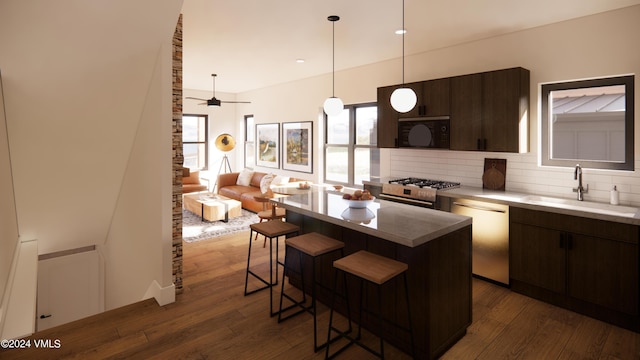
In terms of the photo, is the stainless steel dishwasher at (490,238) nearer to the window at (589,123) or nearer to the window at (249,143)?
the window at (589,123)

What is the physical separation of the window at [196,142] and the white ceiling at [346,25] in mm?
3645

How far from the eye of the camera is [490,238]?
367cm

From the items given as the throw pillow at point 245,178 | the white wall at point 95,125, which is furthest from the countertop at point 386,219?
the throw pillow at point 245,178

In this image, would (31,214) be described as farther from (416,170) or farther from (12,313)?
(416,170)

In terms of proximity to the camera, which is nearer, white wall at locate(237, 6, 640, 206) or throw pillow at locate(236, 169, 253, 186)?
white wall at locate(237, 6, 640, 206)

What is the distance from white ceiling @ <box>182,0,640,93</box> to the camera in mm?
3205

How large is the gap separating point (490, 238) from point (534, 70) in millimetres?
1890

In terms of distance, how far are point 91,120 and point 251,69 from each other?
316 cm

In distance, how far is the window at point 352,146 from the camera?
580 cm

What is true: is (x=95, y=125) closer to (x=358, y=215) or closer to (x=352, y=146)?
(x=358, y=215)

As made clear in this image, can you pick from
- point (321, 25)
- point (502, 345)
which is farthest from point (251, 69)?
point (502, 345)

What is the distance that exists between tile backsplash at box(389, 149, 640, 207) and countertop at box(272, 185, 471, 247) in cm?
171

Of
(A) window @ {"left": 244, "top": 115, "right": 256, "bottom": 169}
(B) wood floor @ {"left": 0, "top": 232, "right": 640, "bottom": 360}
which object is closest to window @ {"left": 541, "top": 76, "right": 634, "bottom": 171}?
(B) wood floor @ {"left": 0, "top": 232, "right": 640, "bottom": 360}

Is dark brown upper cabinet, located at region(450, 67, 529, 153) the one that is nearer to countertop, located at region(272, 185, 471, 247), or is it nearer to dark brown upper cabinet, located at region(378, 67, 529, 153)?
dark brown upper cabinet, located at region(378, 67, 529, 153)
